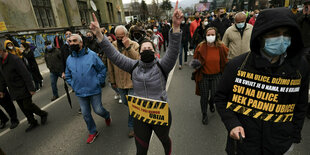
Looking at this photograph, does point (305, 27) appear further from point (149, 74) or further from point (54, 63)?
point (54, 63)

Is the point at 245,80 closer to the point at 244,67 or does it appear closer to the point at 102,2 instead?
the point at 244,67

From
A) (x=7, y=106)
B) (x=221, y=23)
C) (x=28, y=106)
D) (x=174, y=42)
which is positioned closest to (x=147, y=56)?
(x=174, y=42)

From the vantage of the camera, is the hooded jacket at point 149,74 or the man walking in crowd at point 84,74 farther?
the man walking in crowd at point 84,74

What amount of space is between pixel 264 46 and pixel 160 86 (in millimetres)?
1189

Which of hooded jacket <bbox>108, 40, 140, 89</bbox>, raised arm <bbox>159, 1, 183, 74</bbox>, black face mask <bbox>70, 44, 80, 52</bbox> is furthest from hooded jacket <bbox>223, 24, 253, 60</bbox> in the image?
black face mask <bbox>70, 44, 80, 52</bbox>

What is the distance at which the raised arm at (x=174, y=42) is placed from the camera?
1768mm

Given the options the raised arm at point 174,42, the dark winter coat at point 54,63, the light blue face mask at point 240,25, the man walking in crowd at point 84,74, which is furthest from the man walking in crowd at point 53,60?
the light blue face mask at point 240,25

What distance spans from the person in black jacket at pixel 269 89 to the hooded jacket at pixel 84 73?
238 cm

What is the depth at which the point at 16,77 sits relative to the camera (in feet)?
11.7

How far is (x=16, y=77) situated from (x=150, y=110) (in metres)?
3.33

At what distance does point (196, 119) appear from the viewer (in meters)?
3.69

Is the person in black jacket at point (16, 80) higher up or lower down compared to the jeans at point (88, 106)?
higher up

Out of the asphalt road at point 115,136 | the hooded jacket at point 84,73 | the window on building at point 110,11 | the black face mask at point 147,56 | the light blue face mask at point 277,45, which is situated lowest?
the asphalt road at point 115,136

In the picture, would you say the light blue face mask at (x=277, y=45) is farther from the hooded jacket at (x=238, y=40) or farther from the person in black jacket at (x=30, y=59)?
the person in black jacket at (x=30, y=59)
